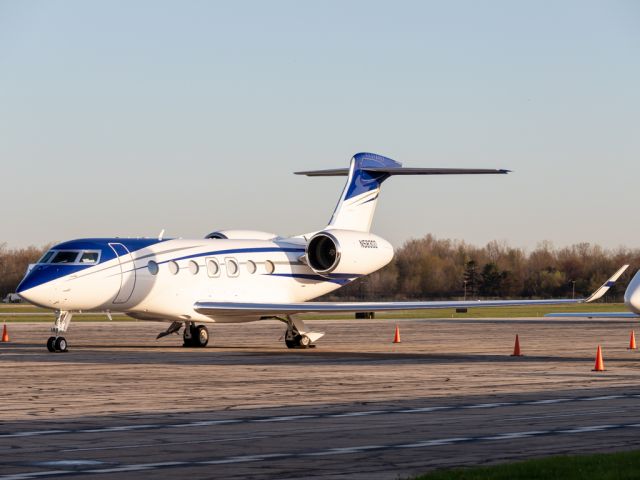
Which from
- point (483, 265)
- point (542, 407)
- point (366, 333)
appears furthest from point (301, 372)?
point (483, 265)

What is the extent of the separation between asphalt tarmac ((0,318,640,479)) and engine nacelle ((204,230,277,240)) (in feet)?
21.4

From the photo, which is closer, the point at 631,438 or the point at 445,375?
the point at 631,438

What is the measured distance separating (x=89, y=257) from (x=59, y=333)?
2075 millimetres

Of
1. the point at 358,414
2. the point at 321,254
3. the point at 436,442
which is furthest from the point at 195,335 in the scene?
the point at 436,442

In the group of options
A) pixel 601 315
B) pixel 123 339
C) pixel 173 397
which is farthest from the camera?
pixel 123 339

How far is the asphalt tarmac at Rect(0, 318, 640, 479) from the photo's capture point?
11273mm

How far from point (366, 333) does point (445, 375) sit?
2405 centimetres

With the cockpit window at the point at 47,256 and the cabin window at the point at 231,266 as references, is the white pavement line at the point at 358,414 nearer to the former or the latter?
the cockpit window at the point at 47,256

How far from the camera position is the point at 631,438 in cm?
1283

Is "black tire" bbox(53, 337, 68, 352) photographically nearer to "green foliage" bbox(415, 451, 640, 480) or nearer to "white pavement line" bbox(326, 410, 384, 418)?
"white pavement line" bbox(326, 410, 384, 418)

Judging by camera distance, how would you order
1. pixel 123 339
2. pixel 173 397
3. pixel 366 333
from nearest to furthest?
pixel 173 397
pixel 123 339
pixel 366 333

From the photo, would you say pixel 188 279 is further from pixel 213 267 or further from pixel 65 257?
pixel 65 257

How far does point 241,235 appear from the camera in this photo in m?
37.2

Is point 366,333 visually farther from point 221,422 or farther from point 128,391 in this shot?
point 221,422
